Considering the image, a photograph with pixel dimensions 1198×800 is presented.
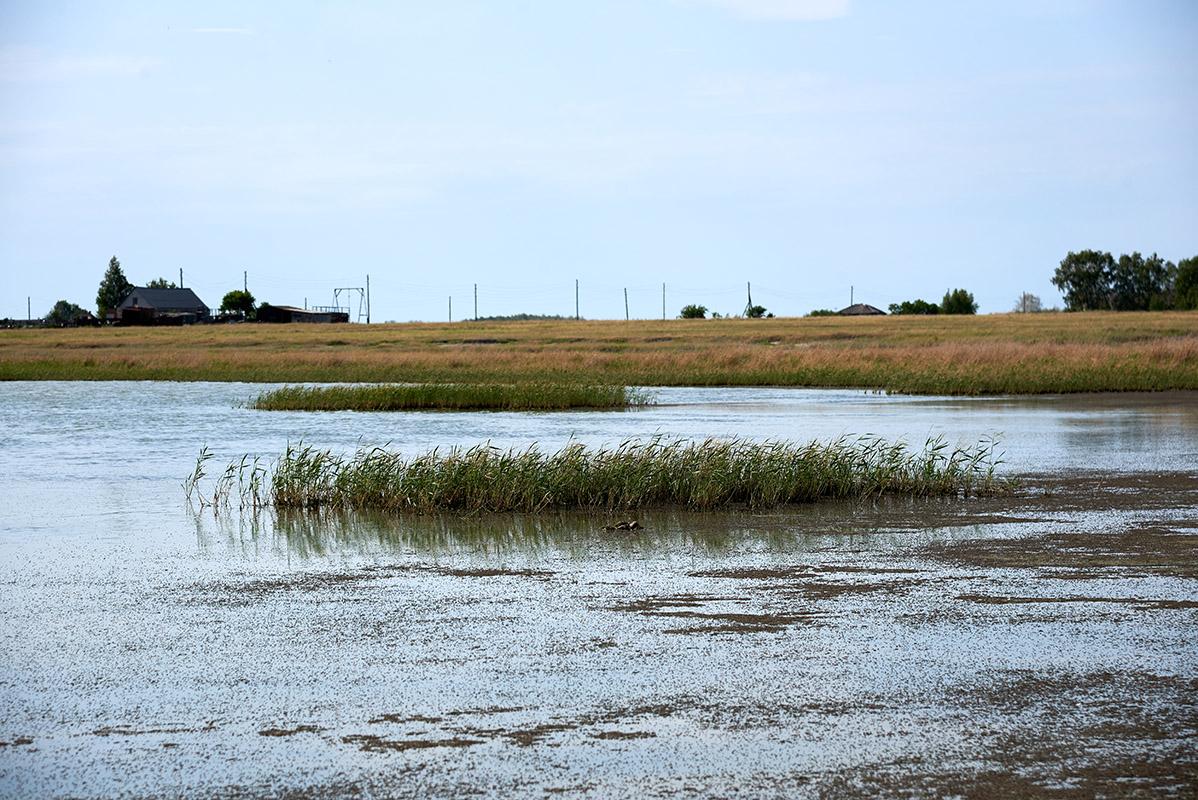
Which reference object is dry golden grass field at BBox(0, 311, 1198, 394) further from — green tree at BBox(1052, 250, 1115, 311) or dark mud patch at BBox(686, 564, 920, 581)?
green tree at BBox(1052, 250, 1115, 311)

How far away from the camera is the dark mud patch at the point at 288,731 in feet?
20.8

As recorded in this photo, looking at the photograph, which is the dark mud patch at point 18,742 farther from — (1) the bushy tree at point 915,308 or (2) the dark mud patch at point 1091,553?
(1) the bushy tree at point 915,308

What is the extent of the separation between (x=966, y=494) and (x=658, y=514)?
383cm

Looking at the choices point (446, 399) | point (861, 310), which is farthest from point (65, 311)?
point (446, 399)

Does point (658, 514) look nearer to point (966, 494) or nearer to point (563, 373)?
point (966, 494)

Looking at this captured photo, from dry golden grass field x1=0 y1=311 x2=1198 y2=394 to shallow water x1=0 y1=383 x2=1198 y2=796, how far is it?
2527 centimetres

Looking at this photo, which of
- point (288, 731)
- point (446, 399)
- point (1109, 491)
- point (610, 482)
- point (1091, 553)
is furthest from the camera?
point (446, 399)

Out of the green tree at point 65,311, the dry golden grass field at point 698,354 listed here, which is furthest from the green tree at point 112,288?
the dry golden grass field at point 698,354

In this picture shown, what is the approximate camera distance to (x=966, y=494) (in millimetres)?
15508

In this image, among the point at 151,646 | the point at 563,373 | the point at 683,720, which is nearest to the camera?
the point at 683,720

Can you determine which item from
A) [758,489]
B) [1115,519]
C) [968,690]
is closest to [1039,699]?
[968,690]

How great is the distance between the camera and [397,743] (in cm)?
616

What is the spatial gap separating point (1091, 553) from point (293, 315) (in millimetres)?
103721

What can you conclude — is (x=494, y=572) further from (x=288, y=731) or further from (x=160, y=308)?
(x=160, y=308)
